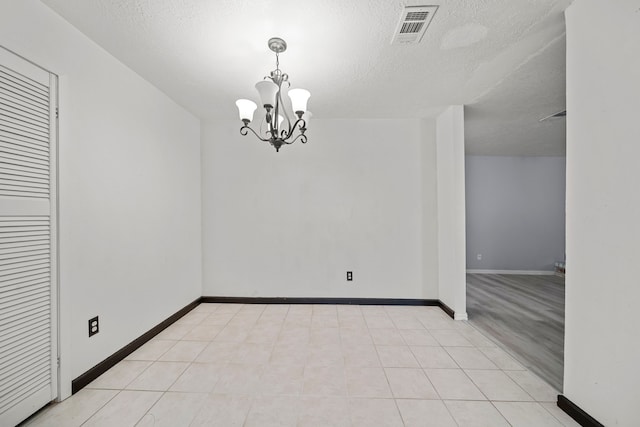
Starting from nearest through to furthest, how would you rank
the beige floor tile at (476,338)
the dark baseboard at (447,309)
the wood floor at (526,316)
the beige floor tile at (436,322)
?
the wood floor at (526,316) < the beige floor tile at (476,338) < the beige floor tile at (436,322) < the dark baseboard at (447,309)

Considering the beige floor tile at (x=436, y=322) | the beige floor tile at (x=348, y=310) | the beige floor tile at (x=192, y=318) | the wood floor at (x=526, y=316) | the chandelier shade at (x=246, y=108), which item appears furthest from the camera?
the beige floor tile at (x=348, y=310)

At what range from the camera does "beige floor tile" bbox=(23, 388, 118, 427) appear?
5.00 feet

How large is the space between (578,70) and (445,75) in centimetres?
102

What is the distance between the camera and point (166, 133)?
2.86m

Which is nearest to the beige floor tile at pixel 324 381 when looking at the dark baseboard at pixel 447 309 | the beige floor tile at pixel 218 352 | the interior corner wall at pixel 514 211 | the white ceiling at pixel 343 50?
the beige floor tile at pixel 218 352

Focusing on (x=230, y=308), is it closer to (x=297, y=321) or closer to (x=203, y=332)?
(x=203, y=332)

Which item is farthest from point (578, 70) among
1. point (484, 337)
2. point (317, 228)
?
point (317, 228)

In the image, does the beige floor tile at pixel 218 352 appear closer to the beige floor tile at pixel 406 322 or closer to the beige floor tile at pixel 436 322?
the beige floor tile at pixel 406 322

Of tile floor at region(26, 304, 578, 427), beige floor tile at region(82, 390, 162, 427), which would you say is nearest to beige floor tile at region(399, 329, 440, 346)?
tile floor at region(26, 304, 578, 427)

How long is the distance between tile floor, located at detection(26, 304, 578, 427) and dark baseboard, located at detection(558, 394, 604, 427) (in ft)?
0.19

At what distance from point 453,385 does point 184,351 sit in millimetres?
2248

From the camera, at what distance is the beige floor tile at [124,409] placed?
1.53 meters

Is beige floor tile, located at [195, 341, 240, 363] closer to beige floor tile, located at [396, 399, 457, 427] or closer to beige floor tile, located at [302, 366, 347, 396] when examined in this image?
beige floor tile, located at [302, 366, 347, 396]

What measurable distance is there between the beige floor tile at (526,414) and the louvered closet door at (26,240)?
2860 millimetres
